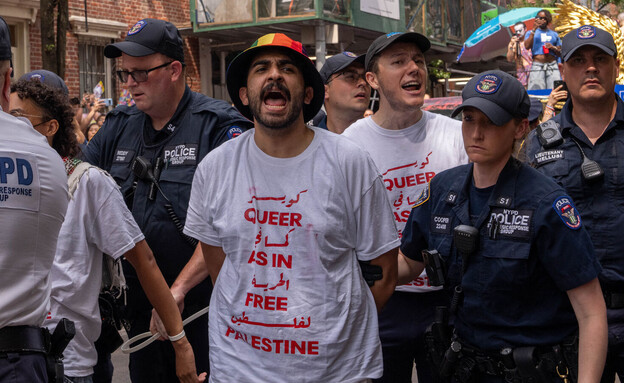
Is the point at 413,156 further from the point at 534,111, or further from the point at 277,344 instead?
the point at 534,111

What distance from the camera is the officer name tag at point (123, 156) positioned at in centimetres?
500

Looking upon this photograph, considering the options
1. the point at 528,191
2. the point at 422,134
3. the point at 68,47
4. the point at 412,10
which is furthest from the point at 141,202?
the point at 412,10

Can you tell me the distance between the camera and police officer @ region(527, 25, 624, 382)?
182 inches

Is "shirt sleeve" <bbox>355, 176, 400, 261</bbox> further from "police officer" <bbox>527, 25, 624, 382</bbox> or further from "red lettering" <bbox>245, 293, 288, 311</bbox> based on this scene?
"police officer" <bbox>527, 25, 624, 382</bbox>

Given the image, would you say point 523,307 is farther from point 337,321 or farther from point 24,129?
point 24,129

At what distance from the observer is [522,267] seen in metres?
3.49

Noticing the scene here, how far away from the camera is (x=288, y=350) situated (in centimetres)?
333

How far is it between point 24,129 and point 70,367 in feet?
5.00

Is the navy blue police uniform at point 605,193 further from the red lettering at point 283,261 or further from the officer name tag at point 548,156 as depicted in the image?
the red lettering at point 283,261

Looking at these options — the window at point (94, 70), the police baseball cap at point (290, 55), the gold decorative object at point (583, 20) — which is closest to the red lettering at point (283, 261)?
the police baseball cap at point (290, 55)

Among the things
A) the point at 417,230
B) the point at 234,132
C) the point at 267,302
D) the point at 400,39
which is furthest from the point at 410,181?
the point at 267,302

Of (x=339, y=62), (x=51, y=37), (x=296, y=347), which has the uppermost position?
(x=51, y=37)

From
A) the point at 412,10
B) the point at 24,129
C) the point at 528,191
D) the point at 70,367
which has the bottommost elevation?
the point at 70,367

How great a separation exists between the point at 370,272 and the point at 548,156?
1.81 m
